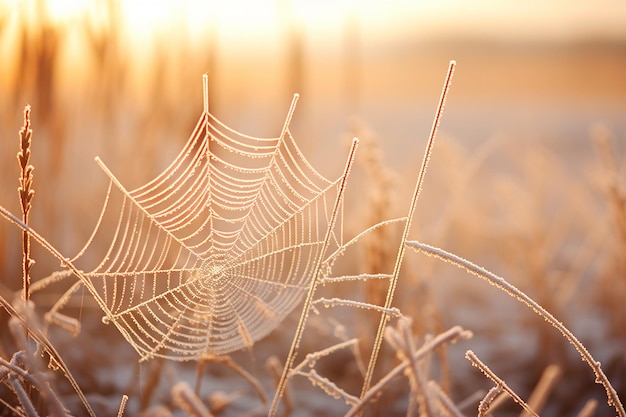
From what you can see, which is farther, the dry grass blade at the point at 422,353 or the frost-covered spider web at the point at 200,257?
the frost-covered spider web at the point at 200,257

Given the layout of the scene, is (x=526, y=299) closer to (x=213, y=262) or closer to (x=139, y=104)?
(x=213, y=262)

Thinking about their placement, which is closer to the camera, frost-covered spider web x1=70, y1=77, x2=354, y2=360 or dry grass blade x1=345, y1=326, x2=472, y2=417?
dry grass blade x1=345, y1=326, x2=472, y2=417

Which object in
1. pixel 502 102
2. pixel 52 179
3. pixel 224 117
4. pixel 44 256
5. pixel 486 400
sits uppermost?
pixel 502 102

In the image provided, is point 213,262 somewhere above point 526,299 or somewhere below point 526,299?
below

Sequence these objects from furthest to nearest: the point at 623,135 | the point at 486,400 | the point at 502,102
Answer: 1. the point at 502,102
2. the point at 623,135
3. the point at 486,400

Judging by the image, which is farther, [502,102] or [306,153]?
[502,102]

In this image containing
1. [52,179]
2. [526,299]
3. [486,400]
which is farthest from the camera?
[52,179]

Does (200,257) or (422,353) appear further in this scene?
(200,257)

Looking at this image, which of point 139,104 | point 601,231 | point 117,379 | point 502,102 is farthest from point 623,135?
point 117,379
